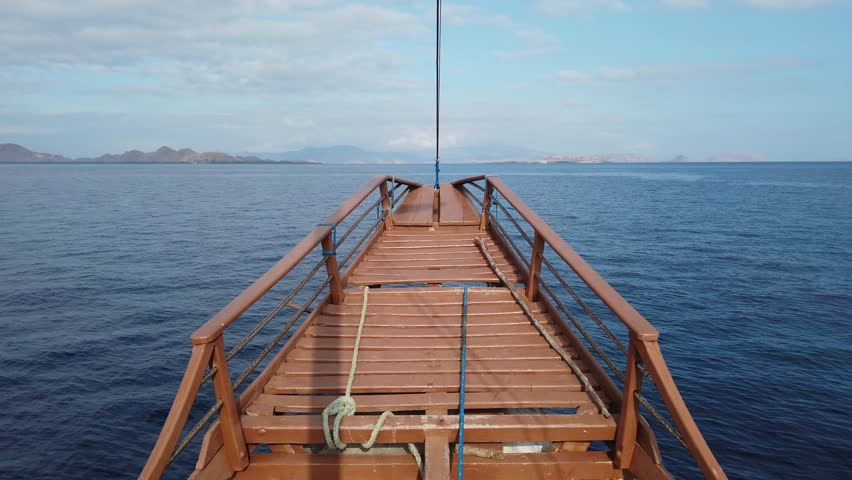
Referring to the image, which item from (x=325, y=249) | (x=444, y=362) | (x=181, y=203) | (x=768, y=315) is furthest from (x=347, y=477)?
(x=181, y=203)

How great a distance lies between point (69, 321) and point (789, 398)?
21.0 metres

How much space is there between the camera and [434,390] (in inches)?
157

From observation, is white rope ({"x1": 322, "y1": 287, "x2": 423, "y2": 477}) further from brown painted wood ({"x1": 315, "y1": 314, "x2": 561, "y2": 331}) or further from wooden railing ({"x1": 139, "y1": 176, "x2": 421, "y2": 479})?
brown painted wood ({"x1": 315, "y1": 314, "x2": 561, "y2": 331})

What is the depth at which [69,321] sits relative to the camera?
16.5m

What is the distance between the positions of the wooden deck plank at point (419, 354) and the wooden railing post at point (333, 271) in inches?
44.3

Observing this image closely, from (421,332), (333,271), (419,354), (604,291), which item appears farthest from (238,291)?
(604,291)

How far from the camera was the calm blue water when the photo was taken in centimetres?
1044

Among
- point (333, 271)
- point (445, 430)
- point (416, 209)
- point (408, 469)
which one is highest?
point (416, 209)

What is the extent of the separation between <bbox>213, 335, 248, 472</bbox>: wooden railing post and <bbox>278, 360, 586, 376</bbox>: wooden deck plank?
0.91 m

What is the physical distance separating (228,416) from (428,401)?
141cm

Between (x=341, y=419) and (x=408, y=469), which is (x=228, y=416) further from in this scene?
(x=408, y=469)

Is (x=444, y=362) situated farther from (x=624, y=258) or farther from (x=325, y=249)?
(x=624, y=258)

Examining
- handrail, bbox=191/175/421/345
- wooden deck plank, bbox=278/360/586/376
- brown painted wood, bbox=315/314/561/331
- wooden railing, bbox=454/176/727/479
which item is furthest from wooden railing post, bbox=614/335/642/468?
handrail, bbox=191/175/421/345

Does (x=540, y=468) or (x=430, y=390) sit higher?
(x=430, y=390)
